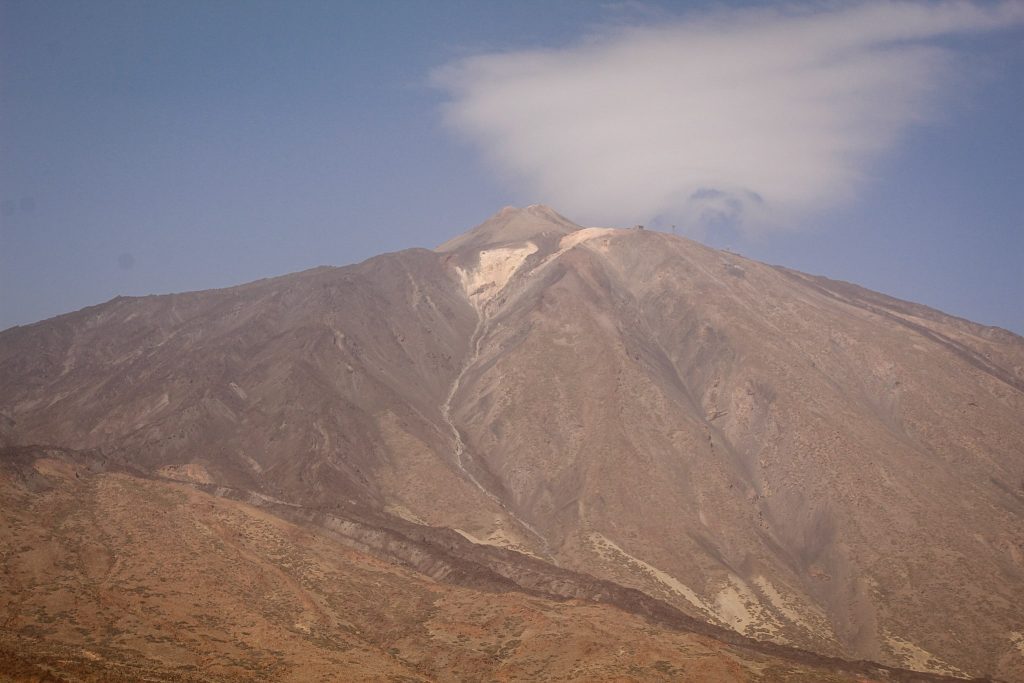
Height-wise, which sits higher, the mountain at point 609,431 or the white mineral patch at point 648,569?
the mountain at point 609,431

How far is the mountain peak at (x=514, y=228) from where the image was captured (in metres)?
170

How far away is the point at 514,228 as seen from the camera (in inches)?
6988

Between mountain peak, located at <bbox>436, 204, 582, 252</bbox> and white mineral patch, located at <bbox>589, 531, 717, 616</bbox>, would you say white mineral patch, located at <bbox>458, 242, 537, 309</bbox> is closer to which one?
mountain peak, located at <bbox>436, 204, 582, 252</bbox>

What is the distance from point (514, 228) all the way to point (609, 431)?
81.8 m

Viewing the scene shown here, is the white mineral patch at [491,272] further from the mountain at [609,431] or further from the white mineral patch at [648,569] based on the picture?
the white mineral patch at [648,569]

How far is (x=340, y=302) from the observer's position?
13200cm

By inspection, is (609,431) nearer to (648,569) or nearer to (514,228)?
(648,569)

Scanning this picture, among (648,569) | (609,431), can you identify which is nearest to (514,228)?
(609,431)

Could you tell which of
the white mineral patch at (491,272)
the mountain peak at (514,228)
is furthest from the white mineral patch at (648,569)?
the mountain peak at (514,228)

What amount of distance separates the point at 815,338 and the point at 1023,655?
58.9 meters

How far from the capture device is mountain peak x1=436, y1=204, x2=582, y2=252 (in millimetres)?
170250

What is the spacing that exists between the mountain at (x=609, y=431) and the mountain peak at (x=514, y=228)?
16.6 meters

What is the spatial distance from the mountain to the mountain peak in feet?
54.4

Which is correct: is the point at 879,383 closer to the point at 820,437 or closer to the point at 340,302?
the point at 820,437
